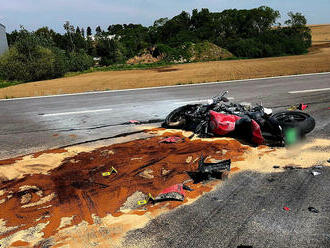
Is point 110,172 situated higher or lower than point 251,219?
higher

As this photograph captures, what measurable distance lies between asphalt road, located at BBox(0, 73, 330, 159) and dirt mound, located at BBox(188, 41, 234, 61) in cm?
2542

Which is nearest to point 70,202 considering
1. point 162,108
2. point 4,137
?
point 4,137

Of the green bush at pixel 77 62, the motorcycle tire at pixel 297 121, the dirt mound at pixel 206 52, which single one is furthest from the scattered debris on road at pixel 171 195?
the green bush at pixel 77 62

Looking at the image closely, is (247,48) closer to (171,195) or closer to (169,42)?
(169,42)

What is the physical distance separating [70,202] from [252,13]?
5828 centimetres

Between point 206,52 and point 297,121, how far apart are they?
35327 mm

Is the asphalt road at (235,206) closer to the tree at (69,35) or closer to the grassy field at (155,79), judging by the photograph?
the grassy field at (155,79)

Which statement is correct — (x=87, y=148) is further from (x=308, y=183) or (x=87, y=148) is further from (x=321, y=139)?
(x=321, y=139)

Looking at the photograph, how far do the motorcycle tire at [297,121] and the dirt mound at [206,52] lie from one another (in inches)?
1319

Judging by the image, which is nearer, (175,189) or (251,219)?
(251,219)

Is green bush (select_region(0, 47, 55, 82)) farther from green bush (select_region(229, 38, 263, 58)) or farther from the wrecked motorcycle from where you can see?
the wrecked motorcycle

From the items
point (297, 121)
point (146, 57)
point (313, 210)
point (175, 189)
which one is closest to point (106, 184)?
point (175, 189)

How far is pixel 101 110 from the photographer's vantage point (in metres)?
10.8

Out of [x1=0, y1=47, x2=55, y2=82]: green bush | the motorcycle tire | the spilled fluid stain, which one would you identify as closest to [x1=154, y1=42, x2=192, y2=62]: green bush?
[x1=0, y1=47, x2=55, y2=82]: green bush
